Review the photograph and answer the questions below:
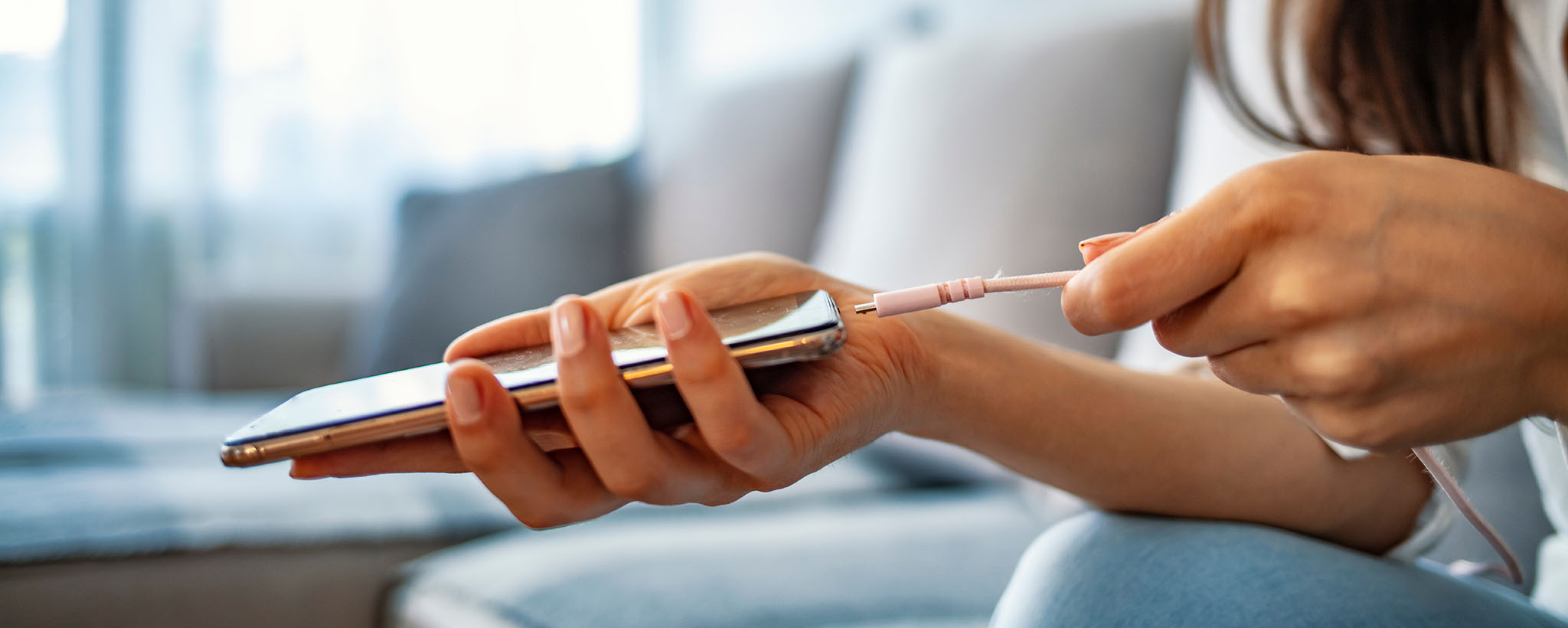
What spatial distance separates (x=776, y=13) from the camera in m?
2.51

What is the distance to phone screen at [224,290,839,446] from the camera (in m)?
0.41

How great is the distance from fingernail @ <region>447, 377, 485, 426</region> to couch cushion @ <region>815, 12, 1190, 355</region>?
2.19 feet

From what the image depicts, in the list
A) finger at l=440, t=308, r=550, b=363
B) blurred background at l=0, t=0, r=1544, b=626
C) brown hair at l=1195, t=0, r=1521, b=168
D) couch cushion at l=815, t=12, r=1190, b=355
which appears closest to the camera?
finger at l=440, t=308, r=550, b=363

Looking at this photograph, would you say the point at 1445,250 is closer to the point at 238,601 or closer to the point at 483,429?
the point at 483,429

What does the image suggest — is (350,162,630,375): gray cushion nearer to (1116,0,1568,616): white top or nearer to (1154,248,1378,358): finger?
(1116,0,1568,616): white top

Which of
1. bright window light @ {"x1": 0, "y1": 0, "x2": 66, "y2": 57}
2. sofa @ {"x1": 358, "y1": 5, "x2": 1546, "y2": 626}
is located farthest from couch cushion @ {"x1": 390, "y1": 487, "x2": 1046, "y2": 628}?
bright window light @ {"x1": 0, "y1": 0, "x2": 66, "y2": 57}

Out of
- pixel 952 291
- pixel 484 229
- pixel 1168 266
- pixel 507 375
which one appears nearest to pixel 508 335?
pixel 507 375

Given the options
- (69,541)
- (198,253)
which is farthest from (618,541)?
(198,253)

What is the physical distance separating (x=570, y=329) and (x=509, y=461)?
0.08 metres

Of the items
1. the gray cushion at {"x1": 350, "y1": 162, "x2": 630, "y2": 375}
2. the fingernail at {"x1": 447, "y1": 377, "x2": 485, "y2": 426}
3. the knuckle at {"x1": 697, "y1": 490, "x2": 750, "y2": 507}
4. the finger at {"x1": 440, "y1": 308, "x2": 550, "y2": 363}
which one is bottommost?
the gray cushion at {"x1": 350, "y1": 162, "x2": 630, "y2": 375}

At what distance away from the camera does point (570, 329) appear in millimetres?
402

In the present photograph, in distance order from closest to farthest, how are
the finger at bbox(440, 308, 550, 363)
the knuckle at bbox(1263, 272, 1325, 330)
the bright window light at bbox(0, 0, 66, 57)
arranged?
the knuckle at bbox(1263, 272, 1325, 330) → the finger at bbox(440, 308, 550, 363) → the bright window light at bbox(0, 0, 66, 57)

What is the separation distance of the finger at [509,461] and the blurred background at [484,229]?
0.15 metres

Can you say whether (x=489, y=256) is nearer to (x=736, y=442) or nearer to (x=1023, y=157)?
(x=1023, y=157)
